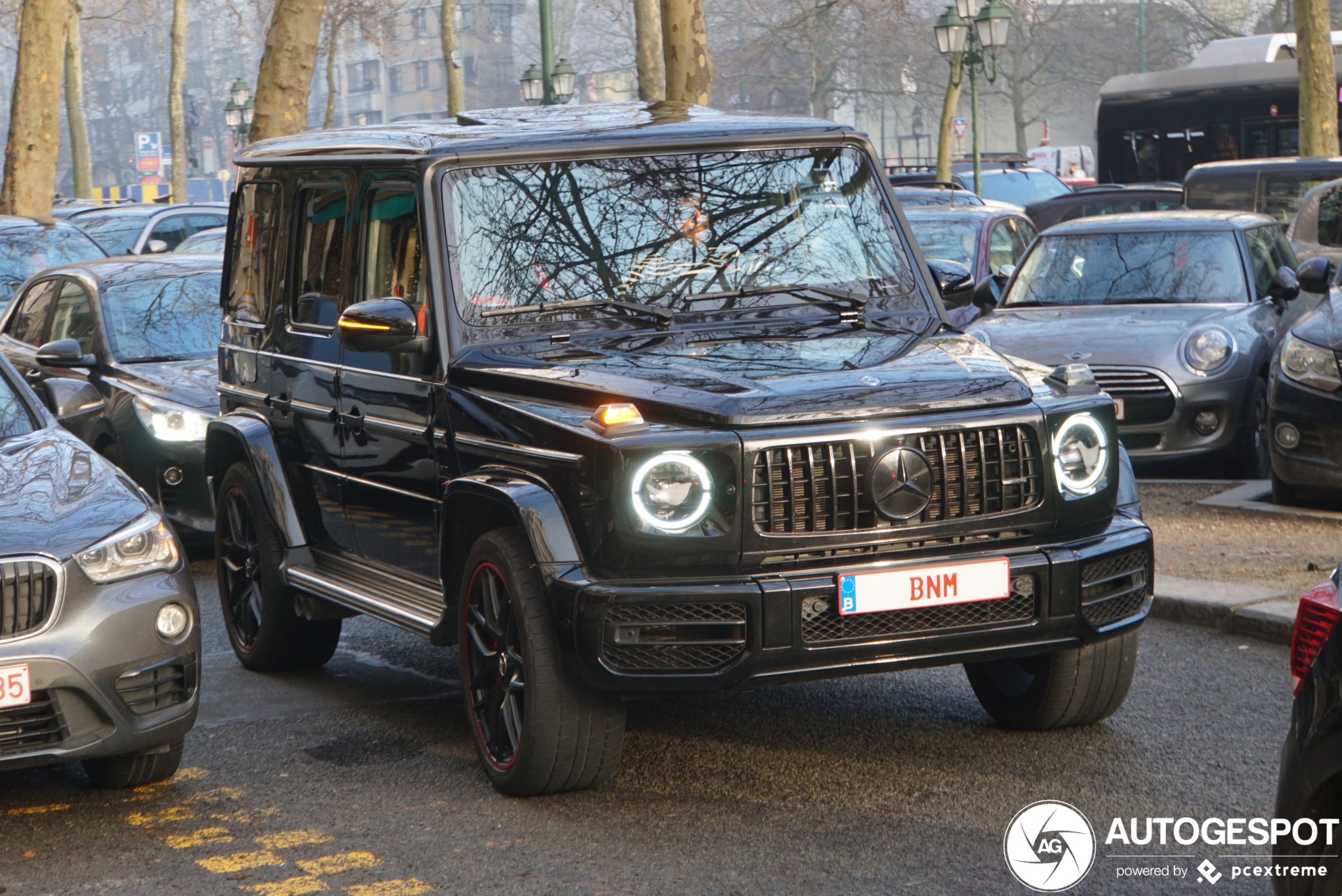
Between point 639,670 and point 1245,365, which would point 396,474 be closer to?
point 639,670

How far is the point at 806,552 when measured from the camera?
5.02 metres

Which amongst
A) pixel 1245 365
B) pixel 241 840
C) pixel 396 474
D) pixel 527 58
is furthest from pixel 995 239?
pixel 527 58

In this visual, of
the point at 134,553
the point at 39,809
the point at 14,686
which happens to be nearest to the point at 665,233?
the point at 134,553

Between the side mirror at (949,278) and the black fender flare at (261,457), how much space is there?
97.1 inches

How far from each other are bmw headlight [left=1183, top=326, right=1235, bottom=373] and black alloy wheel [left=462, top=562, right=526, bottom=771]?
263 inches

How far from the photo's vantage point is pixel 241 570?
7488 mm

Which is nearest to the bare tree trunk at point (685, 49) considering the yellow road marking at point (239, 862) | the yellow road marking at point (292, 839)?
the yellow road marking at point (292, 839)

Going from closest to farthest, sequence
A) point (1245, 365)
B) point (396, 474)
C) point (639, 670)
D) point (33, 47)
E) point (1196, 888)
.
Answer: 1. point (1196, 888)
2. point (639, 670)
3. point (396, 474)
4. point (1245, 365)
5. point (33, 47)

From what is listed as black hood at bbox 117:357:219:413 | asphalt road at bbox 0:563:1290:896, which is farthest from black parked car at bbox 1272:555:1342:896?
black hood at bbox 117:357:219:413

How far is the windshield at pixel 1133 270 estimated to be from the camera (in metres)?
12.1

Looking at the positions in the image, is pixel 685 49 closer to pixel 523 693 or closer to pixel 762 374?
pixel 762 374

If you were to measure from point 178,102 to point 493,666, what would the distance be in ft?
156

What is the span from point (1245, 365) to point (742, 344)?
20.8ft

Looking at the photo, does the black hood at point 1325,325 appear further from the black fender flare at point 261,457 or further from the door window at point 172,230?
the door window at point 172,230
